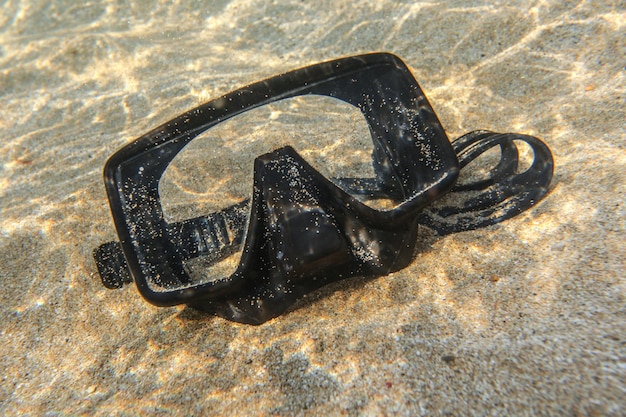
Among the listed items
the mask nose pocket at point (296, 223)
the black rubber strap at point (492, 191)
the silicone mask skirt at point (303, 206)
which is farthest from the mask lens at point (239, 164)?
the mask nose pocket at point (296, 223)

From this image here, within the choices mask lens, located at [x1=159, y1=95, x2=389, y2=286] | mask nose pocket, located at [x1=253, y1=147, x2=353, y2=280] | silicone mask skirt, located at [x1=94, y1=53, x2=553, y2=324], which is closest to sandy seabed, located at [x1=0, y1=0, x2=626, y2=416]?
mask lens, located at [x1=159, y1=95, x2=389, y2=286]

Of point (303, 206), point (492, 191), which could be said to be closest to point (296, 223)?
point (303, 206)

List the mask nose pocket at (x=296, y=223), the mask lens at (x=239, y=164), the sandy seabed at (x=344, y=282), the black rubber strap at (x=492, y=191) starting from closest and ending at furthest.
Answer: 1. the sandy seabed at (x=344, y=282)
2. the mask nose pocket at (x=296, y=223)
3. the black rubber strap at (x=492, y=191)
4. the mask lens at (x=239, y=164)

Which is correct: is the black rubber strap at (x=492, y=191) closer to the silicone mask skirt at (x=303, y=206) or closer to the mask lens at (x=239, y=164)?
the silicone mask skirt at (x=303, y=206)

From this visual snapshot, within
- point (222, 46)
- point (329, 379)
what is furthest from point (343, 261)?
point (222, 46)

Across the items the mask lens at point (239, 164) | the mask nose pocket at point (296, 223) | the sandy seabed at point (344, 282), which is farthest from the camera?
the mask lens at point (239, 164)

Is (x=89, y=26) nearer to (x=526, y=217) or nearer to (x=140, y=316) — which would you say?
(x=140, y=316)
